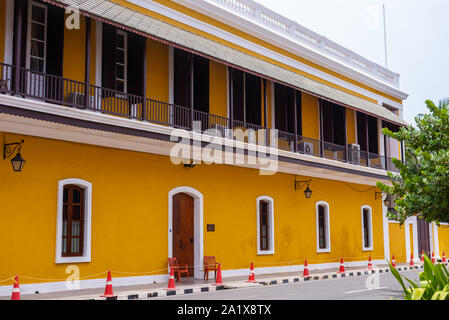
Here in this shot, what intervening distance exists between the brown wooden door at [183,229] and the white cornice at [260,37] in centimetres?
578

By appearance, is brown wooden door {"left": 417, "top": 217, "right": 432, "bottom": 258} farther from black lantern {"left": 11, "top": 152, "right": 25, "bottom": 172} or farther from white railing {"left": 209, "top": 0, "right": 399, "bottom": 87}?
black lantern {"left": 11, "top": 152, "right": 25, "bottom": 172}

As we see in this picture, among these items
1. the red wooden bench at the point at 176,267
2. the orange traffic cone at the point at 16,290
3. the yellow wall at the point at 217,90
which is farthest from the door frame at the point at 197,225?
the orange traffic cone at the point at 16,290

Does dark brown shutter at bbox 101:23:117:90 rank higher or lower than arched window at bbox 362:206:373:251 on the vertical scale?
higher

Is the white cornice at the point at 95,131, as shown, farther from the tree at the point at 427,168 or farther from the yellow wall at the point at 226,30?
the tree at the point at 427,168

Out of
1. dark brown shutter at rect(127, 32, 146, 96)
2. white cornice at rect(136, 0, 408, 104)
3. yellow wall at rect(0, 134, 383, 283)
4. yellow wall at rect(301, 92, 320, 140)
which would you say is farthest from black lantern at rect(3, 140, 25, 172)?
yellow wall at rect(301, 92, 320, 140)

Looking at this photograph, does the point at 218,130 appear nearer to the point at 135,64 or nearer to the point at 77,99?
the point at 135,64

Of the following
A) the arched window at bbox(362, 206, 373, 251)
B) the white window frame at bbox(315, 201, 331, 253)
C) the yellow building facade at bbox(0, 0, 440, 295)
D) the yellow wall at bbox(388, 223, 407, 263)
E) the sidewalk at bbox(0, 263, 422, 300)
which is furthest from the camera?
the yellow wall at bbox(388, 223, 407, 263)

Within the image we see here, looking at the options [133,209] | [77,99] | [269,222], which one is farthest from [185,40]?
[269,222]

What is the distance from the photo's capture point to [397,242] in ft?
91.9

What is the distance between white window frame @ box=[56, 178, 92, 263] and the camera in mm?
13281

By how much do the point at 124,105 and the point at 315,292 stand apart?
686 centimetres

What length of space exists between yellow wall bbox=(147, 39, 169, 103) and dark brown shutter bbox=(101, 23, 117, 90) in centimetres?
155

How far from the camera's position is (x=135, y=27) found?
1302 centimetres
